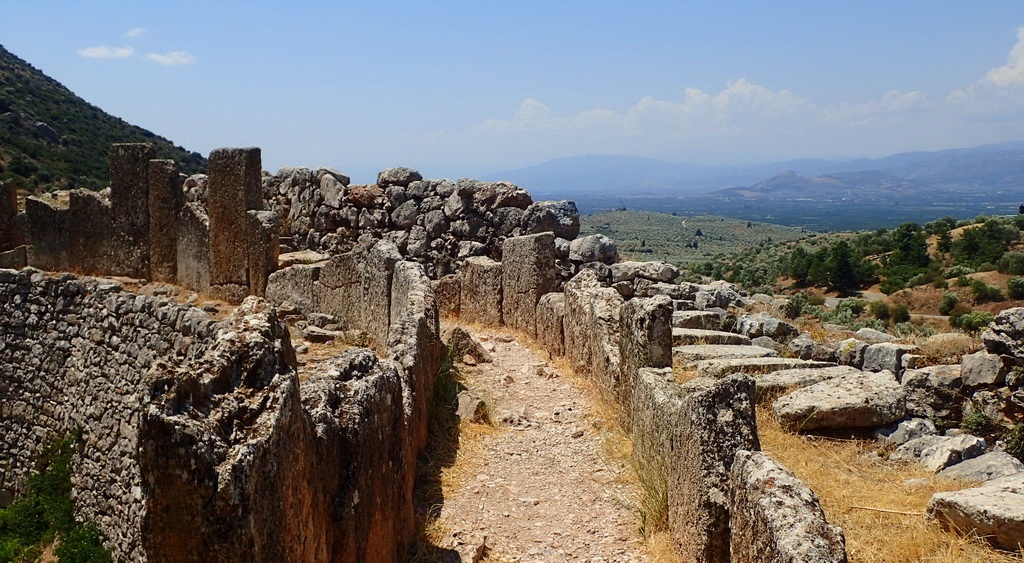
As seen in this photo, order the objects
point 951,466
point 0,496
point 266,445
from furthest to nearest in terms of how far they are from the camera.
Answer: point 0,496
point 951,466
point 266,445

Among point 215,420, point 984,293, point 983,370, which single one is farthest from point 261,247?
point 984,293

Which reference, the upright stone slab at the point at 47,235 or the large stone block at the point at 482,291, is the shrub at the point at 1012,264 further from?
the upright stone slab at the point at 47,235

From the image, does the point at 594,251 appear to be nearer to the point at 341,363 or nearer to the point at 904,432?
the point at 904,432

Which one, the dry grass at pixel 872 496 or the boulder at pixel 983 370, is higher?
the boulder at pixel 983 370

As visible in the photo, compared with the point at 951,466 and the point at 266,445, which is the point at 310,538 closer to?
the point at 266,445

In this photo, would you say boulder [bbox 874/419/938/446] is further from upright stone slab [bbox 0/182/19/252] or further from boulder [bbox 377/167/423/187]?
upright stone slab [bbox 0/182/19/252]

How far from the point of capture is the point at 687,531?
5234 mm

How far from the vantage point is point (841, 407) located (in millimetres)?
7637

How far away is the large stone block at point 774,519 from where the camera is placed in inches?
142

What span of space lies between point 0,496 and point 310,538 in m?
8.04

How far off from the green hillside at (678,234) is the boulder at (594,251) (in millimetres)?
32362

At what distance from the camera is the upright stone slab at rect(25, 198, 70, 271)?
1362cm

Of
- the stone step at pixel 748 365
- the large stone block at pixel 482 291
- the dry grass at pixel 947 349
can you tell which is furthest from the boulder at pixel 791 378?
the large stone block at pixel 482 291

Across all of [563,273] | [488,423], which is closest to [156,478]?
[488,423]
